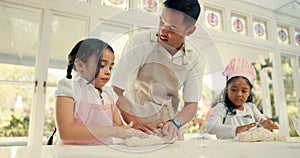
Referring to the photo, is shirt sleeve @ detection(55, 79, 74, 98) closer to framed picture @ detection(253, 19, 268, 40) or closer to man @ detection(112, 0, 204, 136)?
man @ detection(112, 0, 204, 136)

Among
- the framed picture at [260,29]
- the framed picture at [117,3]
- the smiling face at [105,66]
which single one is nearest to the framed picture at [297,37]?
the framed picture at [260,29]

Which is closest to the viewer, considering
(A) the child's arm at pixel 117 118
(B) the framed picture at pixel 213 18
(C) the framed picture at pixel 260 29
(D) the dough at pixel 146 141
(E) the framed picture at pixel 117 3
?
(D) the dough at pixel 146 141

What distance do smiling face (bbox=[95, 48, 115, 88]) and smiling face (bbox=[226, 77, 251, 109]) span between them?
2.50 ft

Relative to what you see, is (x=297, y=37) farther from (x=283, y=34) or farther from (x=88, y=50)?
(x=88, y=50)

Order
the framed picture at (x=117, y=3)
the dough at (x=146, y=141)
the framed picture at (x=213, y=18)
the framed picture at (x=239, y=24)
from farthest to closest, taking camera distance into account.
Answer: the framed picture at (x=239, y=24) < the framed picture at (x=213, y=18) < the framed picture at (x=117, y=3) < the dough at (x=146, y=141)

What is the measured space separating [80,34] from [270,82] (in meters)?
1.99

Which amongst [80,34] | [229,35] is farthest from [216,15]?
[80,34]

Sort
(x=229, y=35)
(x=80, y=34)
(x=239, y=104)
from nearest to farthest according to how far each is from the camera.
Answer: (x=239, y=104) → (x=80, y=34) → (x=229, y=35)

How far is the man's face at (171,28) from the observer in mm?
609

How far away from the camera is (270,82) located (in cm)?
235

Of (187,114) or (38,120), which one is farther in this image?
(38,120)

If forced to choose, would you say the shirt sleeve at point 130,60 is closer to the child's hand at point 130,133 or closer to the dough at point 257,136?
the child's hand at point 130,133

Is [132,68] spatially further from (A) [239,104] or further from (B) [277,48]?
(B) [277,48]

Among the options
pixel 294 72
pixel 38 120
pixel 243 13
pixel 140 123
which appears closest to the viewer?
pixel 140 123
